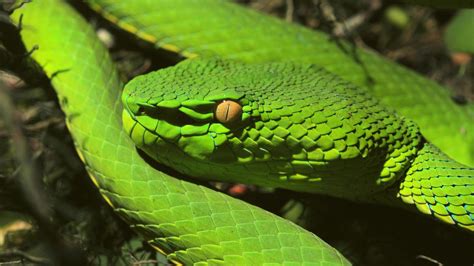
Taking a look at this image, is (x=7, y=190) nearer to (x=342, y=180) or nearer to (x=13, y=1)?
(x=13, y=1)

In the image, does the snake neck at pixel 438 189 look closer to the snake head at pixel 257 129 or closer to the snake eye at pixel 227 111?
the snake head at pixel 257 129

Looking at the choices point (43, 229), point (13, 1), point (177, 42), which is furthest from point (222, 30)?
point (43, 229)

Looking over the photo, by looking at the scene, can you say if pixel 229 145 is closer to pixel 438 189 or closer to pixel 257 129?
pixel 257 129

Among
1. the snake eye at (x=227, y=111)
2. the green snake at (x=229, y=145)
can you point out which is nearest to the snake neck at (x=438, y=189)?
the green snake at (x=229, y=145)

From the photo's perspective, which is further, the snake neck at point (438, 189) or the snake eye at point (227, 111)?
the snake neck at point (438, 189)

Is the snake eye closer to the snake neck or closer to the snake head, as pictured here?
the snake head

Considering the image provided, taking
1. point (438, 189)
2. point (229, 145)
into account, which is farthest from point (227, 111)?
point (438, 189)

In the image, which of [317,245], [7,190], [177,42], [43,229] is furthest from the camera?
[177,42]

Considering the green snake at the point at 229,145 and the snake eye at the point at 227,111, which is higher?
the snake eye at the point at 227,111
